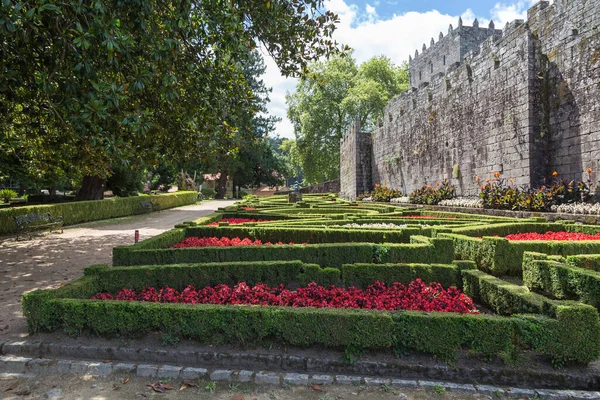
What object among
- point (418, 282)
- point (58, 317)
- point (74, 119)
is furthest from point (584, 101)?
point (58, 317)

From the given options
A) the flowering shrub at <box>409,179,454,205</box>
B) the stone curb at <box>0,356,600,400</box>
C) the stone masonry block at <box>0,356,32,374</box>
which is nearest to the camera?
the stone curb at <box>0,356,600,400</box>

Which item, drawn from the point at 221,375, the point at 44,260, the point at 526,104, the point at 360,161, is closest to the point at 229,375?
the point at 221,375

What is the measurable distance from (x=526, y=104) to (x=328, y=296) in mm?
9205

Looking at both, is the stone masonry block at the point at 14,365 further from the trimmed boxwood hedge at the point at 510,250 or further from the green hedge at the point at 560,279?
the trimmed boxwood hedge at the point at 510,250

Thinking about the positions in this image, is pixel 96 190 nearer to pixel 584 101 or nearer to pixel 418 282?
pixel 418 282

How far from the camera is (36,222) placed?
41.0 feet

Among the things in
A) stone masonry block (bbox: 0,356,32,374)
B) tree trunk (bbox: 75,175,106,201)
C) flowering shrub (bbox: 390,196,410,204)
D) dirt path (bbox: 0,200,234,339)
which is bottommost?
stone masonry block (bbox: 0,356,32,374)

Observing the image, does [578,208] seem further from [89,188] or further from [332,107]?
[332,107]

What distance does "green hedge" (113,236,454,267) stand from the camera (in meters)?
5.60

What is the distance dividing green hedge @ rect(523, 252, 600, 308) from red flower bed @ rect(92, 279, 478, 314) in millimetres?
1092

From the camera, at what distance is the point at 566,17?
31.4ft

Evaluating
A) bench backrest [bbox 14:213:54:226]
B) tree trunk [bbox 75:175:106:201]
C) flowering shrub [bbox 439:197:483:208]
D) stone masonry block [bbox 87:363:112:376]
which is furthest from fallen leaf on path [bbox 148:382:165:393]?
tree trunk [bbox 75:175:106:201]

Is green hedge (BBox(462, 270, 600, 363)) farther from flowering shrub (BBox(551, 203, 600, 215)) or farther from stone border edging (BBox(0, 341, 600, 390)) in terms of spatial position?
flowering shrub (BBox(551, 203, 600, 215))

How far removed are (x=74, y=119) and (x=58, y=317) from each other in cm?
238
